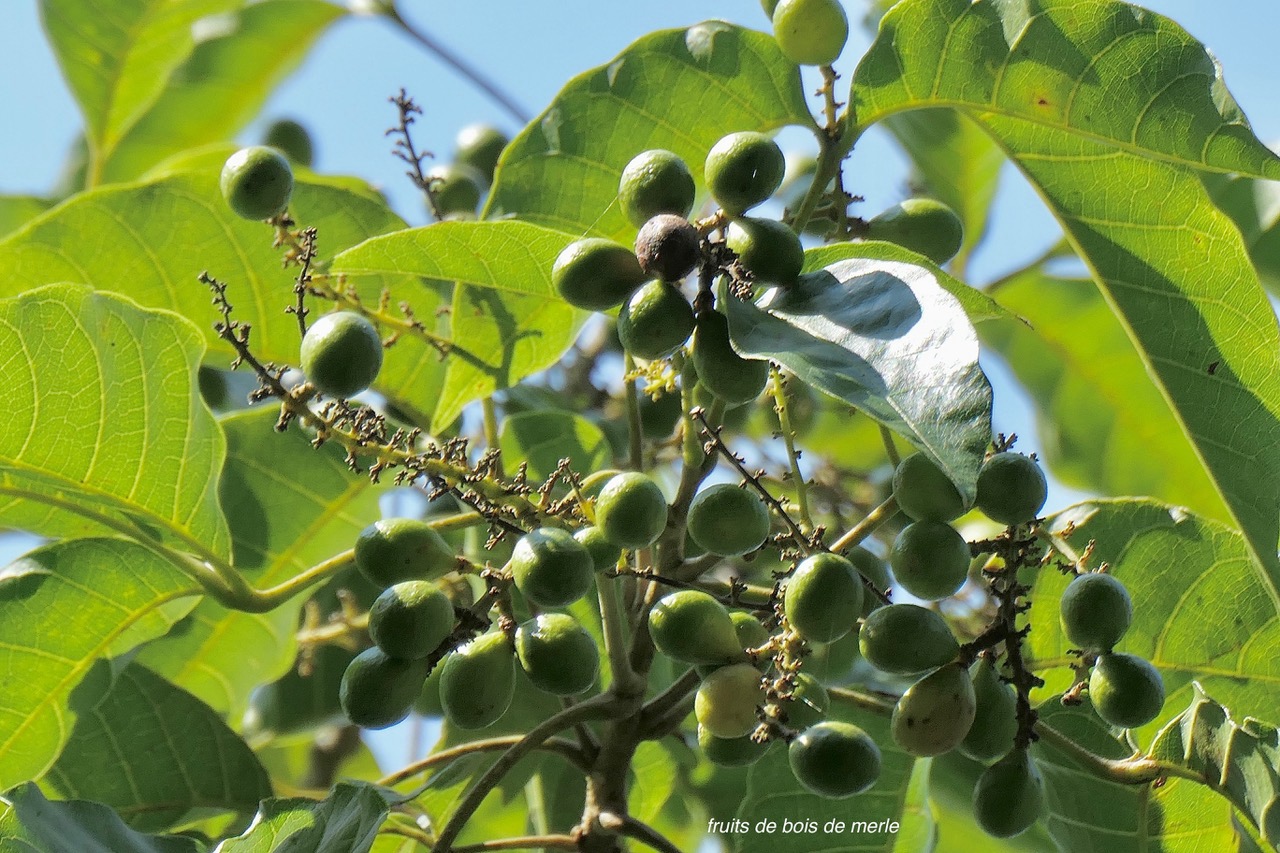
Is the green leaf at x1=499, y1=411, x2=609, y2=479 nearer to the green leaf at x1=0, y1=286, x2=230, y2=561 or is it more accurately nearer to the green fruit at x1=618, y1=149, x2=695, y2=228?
the green leaf at x1=0, y1=286, x2=230, y2=561

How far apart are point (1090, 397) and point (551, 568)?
1682 millimetres

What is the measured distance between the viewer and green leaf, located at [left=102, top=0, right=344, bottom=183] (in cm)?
283

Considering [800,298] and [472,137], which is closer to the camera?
[800,298]

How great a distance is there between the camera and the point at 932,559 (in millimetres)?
1181

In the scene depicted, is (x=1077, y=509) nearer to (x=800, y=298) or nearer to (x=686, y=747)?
(x=800, y=298)

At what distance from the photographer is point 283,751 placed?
280 centimetres

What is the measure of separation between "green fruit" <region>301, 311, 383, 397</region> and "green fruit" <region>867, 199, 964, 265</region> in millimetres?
580

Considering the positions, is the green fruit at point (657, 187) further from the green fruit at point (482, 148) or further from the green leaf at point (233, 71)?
the green leaf at point (233, 71)

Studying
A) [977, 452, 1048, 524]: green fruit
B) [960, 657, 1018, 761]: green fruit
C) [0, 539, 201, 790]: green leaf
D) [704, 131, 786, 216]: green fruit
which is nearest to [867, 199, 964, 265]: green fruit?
[704, 131, 786, 216]: green fruit

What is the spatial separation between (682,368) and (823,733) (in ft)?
1.18

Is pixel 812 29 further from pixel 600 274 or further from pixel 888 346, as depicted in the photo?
pixel 888 346

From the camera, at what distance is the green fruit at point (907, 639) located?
3.69ft

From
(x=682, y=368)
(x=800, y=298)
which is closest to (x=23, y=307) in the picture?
(x=682, y=368)

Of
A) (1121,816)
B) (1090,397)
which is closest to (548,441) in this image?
(1121,816)
